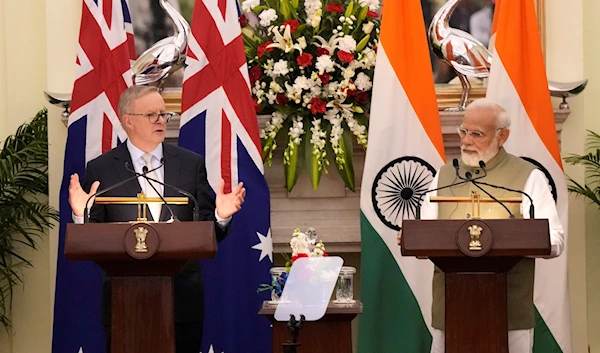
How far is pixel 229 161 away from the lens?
5.39m

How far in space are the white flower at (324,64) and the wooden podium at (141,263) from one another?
210 cm

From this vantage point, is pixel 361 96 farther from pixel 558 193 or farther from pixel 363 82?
pixel 558 193

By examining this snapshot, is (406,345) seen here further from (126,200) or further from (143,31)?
(143,31)

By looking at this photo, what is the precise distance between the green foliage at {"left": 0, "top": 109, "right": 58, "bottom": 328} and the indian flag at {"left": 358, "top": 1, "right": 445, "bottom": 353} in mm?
1957

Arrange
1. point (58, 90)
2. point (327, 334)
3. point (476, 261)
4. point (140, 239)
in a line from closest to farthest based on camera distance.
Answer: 1. point (140, 239)
2. point (476, 261)
3. point (327, 334)
4. point (58, 90)

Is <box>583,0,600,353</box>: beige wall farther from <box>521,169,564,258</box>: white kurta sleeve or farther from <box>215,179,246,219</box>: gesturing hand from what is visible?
<box>215,179,246,219</box>: gesturing hand

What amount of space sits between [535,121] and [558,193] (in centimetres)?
42

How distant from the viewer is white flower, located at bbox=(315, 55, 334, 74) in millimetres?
5512

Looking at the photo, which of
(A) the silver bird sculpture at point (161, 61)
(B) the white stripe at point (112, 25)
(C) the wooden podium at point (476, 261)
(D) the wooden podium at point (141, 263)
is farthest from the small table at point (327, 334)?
(B) the white stripe at point (112, 25)

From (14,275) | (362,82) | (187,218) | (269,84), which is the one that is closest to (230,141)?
(269,84)

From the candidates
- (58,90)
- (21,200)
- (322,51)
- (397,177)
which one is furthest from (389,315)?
(58,90)

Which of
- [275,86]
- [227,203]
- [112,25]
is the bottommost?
[227,203]

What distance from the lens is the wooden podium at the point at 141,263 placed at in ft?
11.8

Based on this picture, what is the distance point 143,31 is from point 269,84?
949 millimetres
